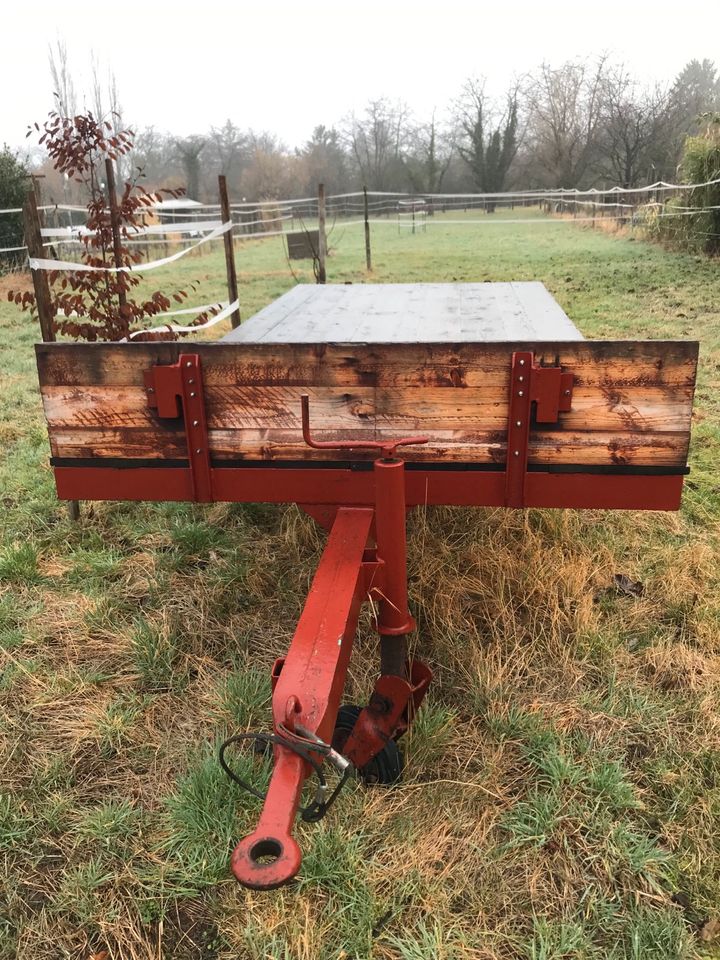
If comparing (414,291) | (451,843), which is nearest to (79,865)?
(451,843)

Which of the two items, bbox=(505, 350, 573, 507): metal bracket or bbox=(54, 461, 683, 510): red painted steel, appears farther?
bbox=(54, 461, 683, 510): red painted steel

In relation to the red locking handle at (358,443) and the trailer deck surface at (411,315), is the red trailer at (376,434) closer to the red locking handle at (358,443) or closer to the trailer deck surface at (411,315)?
the red locking handle at (358,443)

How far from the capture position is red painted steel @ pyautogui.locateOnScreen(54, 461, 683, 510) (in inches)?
87.1

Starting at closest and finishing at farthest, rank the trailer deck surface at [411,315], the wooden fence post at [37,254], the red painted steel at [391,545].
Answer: the red painted steel at [391,545] < the trailer deck surface at [411,315] < the wooden fence post at [37,254]

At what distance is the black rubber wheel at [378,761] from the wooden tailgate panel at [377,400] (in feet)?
2.60

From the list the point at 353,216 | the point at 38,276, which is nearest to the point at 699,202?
the point at 38,276

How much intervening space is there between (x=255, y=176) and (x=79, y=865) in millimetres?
45397

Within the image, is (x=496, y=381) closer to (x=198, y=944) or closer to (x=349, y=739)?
(x=349, y=739)

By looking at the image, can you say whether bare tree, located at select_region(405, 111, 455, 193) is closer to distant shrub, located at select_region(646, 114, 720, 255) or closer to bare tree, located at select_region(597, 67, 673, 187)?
bare tree, located at select_region(597, 67, 673, 187)

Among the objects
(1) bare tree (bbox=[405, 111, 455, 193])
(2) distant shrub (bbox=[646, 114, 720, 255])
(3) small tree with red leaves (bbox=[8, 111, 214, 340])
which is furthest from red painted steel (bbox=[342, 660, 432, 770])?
(1) bare tree (bbox=[405, 111, 455, 193])

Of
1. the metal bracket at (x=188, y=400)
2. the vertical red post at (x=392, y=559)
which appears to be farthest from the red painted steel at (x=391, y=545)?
the metal bracket at (x=188, y=400)

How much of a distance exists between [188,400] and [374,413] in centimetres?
56

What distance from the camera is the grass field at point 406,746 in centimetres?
185

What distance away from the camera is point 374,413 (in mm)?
2254
